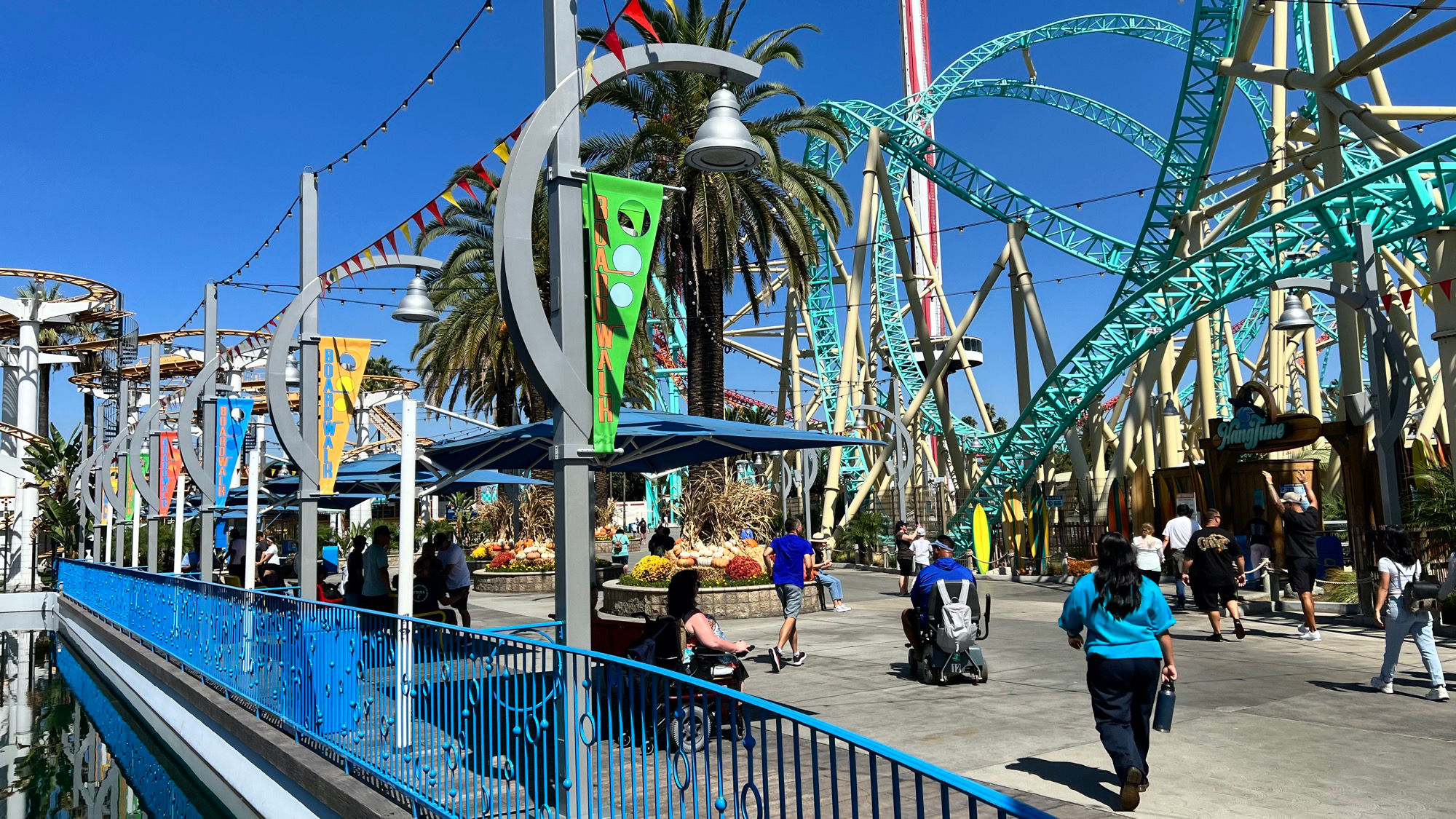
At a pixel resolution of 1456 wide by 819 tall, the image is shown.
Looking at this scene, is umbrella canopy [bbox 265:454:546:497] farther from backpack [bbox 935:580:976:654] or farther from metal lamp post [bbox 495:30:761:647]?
metal lamp post [bbox 495:30:761:647]

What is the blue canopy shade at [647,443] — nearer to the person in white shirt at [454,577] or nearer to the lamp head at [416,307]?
the lamp head at [416,307]

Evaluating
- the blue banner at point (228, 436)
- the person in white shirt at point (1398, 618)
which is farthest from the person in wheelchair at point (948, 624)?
the blue banner at point (228, 436)

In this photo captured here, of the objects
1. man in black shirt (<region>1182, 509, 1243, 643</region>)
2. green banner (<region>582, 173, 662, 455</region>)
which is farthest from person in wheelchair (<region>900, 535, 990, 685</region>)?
green banner (<region>582, 173, 662, 455</region>)

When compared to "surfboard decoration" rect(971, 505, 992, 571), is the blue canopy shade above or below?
above

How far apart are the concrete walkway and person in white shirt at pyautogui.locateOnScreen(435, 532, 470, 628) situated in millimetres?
3933

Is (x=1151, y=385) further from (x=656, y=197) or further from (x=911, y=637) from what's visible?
(x=656, y=197)

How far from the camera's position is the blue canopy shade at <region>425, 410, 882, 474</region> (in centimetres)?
905

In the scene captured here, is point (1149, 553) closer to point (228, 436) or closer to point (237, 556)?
point (228, 436)

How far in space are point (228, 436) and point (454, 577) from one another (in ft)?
19.2

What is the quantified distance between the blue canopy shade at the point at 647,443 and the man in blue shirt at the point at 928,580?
1343 mm

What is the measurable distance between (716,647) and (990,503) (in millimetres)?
21618

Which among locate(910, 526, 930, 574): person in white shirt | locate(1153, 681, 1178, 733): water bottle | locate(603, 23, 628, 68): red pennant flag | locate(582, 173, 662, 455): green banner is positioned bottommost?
locate(1153, 681, 1178, 733): water bottle

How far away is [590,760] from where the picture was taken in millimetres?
4934

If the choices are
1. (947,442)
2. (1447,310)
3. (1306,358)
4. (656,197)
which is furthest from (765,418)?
(656,197)
